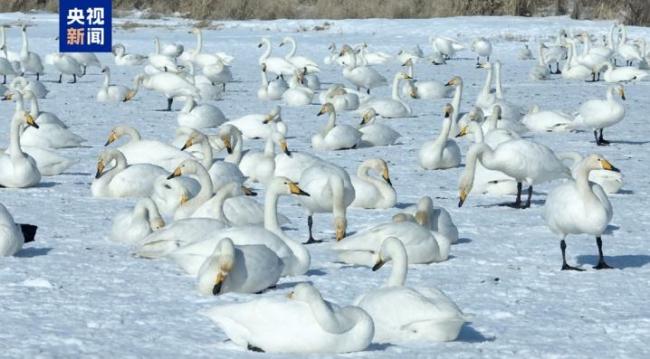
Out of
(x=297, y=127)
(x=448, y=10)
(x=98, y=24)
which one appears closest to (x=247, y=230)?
(x=297, y=127)

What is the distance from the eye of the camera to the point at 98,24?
35.2 metres

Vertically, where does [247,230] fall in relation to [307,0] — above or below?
above

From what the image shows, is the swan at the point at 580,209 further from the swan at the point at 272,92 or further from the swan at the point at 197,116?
the swan at the point at 272,92

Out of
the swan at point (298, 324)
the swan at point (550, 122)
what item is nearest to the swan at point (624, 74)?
the swan at point (550, 122)

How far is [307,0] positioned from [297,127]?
1352 inches

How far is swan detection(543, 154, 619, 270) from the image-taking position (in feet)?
26.3

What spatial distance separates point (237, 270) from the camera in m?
6.98

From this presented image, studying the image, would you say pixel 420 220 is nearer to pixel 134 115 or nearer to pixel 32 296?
pixel 32 296

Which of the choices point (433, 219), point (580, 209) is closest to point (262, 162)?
point (433, 219)

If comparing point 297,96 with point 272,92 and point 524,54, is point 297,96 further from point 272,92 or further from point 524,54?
point 524,54

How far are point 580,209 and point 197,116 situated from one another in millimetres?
9581

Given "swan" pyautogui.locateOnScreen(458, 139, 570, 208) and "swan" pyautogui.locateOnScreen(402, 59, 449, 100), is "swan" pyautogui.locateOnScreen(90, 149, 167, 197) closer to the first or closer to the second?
"swan" pyautogui.locateOnScreen(458, 139, 570, 208)

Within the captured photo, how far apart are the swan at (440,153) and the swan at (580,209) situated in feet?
15.6

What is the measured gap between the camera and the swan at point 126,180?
1099 cm
